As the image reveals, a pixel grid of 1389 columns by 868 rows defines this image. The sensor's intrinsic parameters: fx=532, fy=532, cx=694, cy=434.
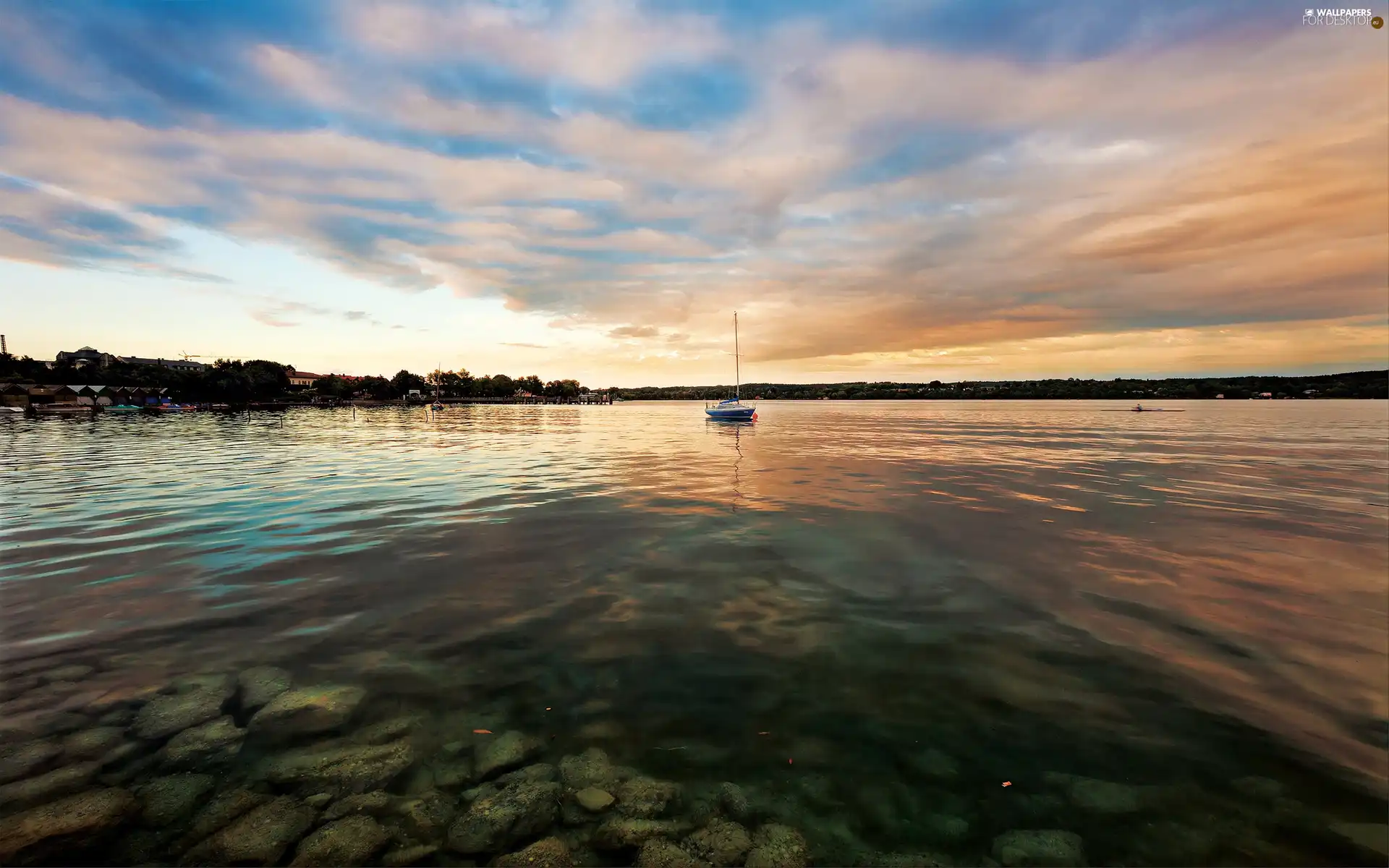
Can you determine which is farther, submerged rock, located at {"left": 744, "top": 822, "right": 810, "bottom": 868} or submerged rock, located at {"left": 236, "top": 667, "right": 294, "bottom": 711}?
submerged rock, located at {"left": 236, "top": 667, "right": 294, "bottom": 711}

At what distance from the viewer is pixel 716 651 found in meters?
8.83

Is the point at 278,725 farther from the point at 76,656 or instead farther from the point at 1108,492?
the point at 1108,492

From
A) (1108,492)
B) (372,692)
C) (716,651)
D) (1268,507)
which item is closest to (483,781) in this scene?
(372,692)

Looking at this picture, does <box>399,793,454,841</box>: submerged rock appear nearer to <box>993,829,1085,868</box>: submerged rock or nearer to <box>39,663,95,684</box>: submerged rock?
<box>993,829,1085,868</box>: submerged rock

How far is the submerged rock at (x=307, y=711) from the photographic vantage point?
264 inches

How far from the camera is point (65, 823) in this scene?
5.01 metres

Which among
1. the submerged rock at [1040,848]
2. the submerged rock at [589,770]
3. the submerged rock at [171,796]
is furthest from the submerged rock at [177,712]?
the submerged rock at [1040,848]

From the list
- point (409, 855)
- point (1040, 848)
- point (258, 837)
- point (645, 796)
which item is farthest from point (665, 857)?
point (258, 837)

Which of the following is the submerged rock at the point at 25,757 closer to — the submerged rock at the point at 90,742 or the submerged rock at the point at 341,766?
the submerged rock at the point at 90,742

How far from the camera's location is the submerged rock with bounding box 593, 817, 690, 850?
5.00 m

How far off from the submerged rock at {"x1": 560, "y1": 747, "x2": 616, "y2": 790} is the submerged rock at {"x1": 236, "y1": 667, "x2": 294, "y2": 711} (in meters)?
4.57

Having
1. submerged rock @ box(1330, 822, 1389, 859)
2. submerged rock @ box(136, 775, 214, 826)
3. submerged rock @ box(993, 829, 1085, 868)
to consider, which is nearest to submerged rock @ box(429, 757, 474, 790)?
submerged rock @ box(136, 775, 214, 826)

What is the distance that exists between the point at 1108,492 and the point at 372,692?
2854cm

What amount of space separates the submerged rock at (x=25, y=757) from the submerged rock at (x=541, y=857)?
5.58 meters
